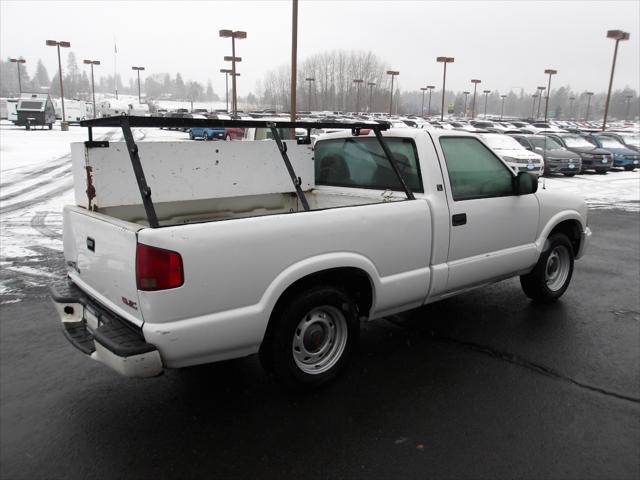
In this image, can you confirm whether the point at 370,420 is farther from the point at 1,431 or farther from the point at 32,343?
the point at 32,343

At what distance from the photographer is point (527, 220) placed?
16.5ft

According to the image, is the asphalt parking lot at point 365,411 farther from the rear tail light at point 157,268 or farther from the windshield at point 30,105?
the windshield at point 30,105

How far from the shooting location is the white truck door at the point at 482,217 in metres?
4.36

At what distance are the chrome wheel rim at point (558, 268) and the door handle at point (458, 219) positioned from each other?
1892 millimetres

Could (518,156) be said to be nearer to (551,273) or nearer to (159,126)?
(551,273)

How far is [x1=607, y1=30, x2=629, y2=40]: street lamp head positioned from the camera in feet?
111

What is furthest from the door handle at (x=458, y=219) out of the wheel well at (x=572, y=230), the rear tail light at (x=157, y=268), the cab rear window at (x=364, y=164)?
the rear tail light at (x=157, y=268)

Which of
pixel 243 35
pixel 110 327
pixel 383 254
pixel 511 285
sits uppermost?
pixel 243 35

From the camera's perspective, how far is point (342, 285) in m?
3.90

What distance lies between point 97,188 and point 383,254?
7.22ft

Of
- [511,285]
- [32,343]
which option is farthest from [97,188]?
[511,285]

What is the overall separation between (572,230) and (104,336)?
16.6ft

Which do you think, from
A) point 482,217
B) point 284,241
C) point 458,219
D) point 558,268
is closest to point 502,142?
point 558,268

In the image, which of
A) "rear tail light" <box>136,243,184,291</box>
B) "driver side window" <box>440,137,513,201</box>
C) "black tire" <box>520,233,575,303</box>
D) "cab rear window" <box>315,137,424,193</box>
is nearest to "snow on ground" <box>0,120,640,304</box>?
"black tire" <box>520,233,575,303</box>
